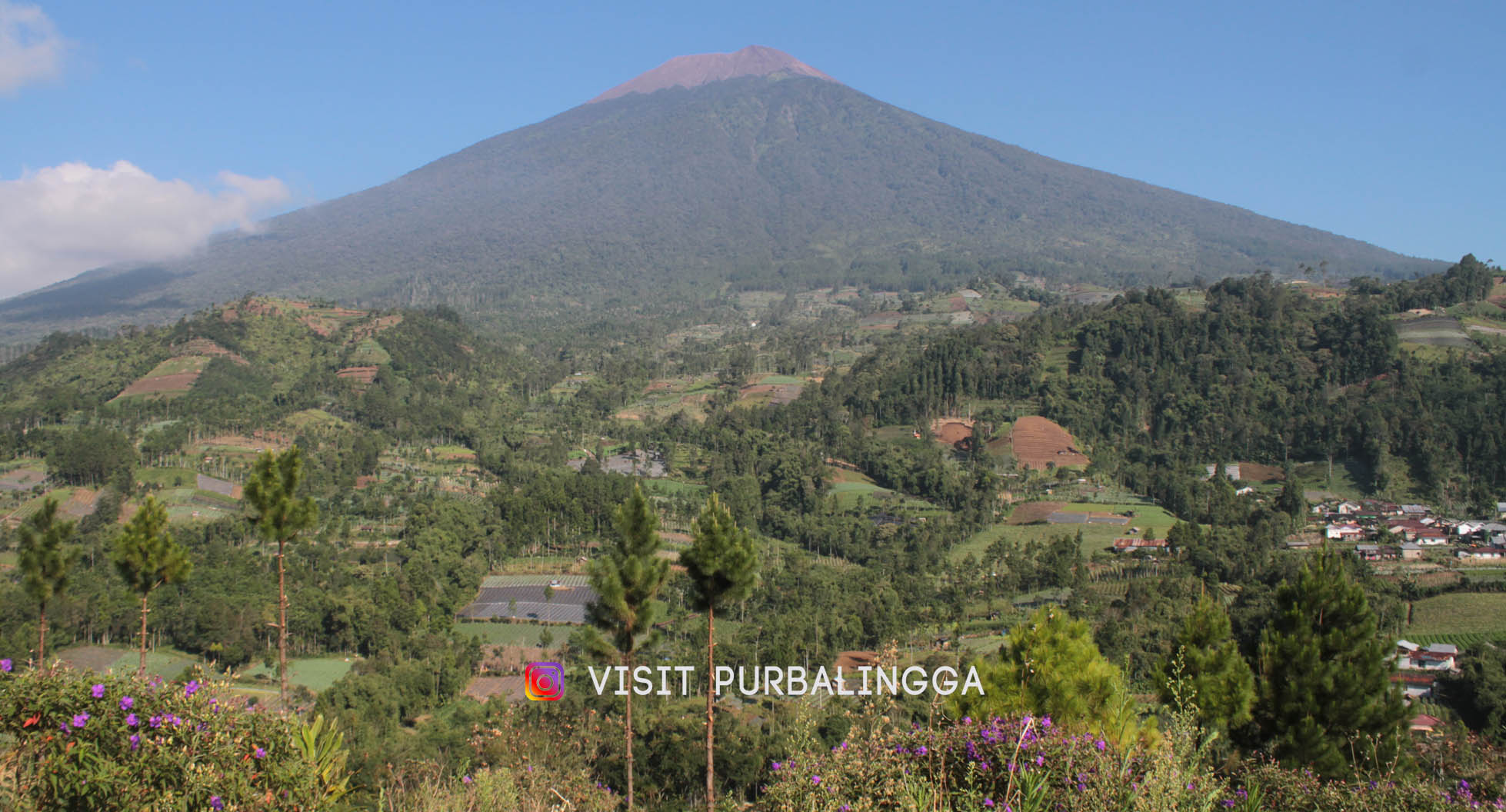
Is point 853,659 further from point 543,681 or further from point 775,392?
point 775,392

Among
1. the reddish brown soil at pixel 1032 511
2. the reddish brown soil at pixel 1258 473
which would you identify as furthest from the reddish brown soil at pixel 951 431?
the reddish brown soil at pixel 1258 473

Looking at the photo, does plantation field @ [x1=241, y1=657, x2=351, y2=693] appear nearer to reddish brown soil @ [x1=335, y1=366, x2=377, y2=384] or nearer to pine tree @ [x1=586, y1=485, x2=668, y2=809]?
pine tree @ [x1=586, y1=485, x2=668, y2=809]

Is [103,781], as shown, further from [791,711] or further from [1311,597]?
[791,711]

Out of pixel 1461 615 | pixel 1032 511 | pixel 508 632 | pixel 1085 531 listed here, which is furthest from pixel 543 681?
pixel 1461 615

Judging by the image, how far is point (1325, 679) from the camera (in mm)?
12594

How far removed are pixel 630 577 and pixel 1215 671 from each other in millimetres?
7941

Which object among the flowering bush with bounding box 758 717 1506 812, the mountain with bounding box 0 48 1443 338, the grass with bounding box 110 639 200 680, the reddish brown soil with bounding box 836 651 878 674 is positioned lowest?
the reddish brown soil with bounding box 836 651 878 674

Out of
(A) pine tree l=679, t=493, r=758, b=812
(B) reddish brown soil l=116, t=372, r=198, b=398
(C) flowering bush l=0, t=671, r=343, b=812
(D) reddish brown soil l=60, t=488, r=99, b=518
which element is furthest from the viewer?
(B) reddish brown soil l=116, t=372, r=198, b=398

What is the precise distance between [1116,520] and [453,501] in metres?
29.6

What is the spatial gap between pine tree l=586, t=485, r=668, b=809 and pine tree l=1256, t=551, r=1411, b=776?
8629mm

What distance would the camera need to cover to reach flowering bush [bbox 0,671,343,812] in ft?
13.2

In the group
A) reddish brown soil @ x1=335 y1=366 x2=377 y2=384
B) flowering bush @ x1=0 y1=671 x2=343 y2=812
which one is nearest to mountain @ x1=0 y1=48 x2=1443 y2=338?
reddish brown soil @ x1=335 y1=366 x2=377 y2=384

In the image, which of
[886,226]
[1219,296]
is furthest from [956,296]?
[886,226]

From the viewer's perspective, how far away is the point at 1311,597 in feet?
42.7
